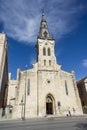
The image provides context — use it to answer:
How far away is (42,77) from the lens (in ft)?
108

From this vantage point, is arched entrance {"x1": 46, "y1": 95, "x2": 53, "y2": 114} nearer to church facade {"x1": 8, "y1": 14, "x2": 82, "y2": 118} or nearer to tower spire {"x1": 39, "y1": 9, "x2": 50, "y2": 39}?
church facade {"x1": 8, "y1": 14, "x2": 82, "y2": 118}

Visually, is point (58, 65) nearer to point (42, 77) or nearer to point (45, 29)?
point (42, 77)

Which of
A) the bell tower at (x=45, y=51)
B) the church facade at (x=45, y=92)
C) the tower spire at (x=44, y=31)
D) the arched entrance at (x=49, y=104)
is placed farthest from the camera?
the tower spire at (x=44, y=31)

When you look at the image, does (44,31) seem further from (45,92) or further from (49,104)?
(49,104)

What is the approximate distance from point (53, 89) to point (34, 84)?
4.73 metres

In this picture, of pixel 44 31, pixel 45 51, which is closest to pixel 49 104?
pixel 45 51

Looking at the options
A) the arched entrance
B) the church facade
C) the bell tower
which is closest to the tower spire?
the bell tower

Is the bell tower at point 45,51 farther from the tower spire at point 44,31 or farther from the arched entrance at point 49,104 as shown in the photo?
the arched entrance at point 49,104

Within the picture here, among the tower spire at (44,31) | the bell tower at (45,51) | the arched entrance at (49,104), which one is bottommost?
the arched entrance at (49,104)

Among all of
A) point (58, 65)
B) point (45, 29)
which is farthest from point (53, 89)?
point (45, 29)

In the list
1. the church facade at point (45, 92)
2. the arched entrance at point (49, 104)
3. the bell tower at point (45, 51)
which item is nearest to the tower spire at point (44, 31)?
the bell tower at point (45, 51)

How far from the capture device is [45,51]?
38000mm

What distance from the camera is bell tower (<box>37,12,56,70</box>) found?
116 feet

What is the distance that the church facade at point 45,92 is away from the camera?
2920 centimetres
